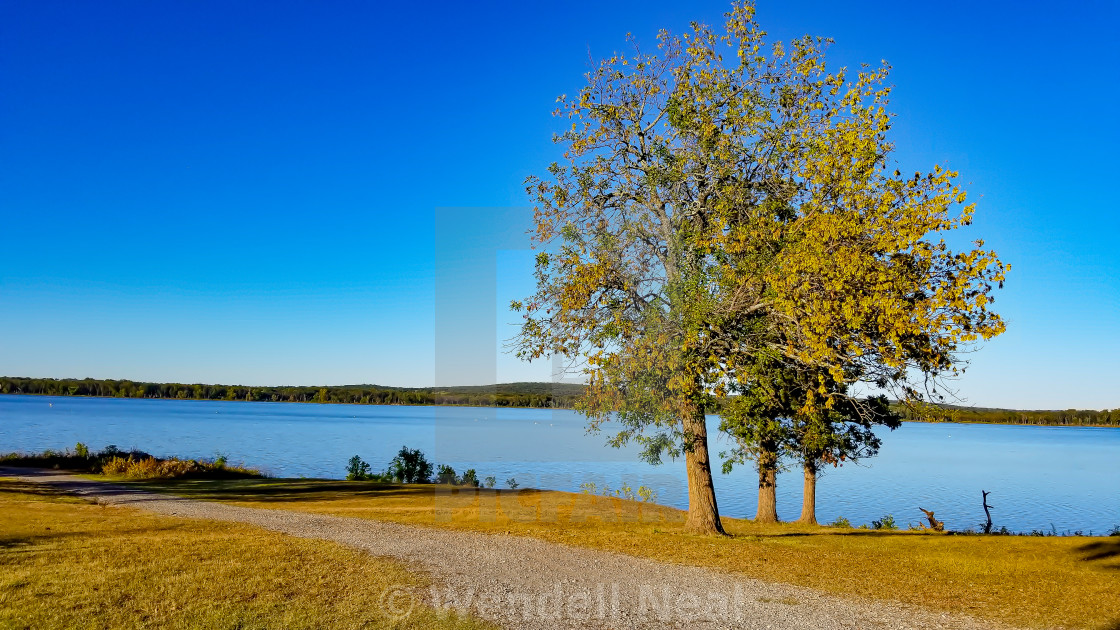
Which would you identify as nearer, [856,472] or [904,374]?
[904,374]

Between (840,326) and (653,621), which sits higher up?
(840,326)

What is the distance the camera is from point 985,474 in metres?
59.2

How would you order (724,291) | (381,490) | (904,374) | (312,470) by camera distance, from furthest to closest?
(312,470) < (381,490) < (724,291) < (904,374)

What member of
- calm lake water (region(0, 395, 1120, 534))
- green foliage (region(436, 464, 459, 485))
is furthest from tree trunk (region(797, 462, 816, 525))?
green foliage (region(436, 464, 459, 485))

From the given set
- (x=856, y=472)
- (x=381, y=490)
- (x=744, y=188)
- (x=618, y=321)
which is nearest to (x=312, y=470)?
(x=381, y=490)

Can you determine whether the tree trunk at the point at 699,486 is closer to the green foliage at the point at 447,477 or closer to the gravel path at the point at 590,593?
the gravel path at the point at 590,593

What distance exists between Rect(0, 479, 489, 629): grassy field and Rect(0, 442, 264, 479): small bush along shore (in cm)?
1167

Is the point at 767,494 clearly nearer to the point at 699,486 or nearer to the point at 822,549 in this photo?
the point at 699,486

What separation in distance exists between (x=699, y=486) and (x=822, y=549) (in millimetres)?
3135

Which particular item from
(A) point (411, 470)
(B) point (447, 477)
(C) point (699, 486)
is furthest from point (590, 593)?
(A) point (411, 470)

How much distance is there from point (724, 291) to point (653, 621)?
8.23m

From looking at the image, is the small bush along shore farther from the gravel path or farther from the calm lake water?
the gravel path

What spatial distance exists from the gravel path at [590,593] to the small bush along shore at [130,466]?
1461cm

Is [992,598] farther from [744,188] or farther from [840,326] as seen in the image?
[744,188]
